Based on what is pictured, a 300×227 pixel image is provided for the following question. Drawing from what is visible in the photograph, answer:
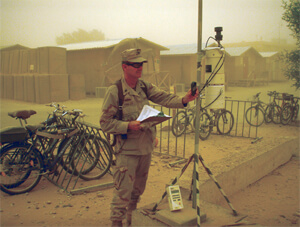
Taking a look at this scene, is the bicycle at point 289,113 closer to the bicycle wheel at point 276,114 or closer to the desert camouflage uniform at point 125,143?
the bicycle wheel at point 276,114

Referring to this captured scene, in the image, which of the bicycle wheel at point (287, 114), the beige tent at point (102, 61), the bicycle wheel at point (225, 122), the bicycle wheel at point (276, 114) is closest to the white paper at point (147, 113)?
the bicycle wheel at point (225, 122)

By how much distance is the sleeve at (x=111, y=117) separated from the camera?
2.48 m

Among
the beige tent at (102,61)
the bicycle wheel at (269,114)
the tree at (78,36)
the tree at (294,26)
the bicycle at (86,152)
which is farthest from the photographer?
the tree at (78,36)

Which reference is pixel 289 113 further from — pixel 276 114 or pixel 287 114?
pixel 276 114

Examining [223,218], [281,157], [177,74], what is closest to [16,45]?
[177,74]

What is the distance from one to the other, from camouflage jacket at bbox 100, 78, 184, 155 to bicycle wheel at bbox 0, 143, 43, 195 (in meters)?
1.84

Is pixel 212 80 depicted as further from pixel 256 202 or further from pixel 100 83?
pixel 100 83

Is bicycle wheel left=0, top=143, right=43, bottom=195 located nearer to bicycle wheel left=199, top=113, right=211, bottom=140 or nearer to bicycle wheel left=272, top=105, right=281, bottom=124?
bicycle wheel left=199, top=113, right=211, bottom=140

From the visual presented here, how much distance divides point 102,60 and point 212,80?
45.3 feet

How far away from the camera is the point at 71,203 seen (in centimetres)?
362

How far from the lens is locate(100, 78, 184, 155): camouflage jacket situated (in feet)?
8.26

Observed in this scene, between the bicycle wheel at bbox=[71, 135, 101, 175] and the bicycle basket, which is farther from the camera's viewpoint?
the bicycle wheel at bbox=[71, 135, 101, 175]

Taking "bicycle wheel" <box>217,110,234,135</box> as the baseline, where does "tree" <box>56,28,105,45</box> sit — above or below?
above

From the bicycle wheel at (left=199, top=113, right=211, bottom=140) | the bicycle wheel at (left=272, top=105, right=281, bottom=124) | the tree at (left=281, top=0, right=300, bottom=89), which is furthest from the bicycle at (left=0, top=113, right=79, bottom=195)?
the tree at (left=281, top=0, right=300, bottom=89)
